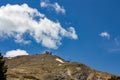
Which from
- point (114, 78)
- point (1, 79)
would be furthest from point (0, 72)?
point (114, 78)

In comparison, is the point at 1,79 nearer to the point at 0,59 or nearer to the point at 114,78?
the point at 0,59

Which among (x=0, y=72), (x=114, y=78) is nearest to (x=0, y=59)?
(x=0, y=72)

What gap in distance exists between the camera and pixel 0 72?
2847 inches

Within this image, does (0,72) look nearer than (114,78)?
No

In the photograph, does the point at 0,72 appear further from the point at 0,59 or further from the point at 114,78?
the point at 114,78

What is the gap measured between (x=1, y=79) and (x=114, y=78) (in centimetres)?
2243

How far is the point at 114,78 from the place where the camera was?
66875 mm

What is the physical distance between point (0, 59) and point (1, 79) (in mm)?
4023

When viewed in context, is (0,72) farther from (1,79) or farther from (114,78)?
(114,78)

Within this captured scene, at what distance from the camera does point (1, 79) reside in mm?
72188

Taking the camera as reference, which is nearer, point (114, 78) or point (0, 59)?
point (114, 78)

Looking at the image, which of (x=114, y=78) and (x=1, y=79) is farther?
(x=1, y=79)

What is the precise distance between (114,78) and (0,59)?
2309cm
